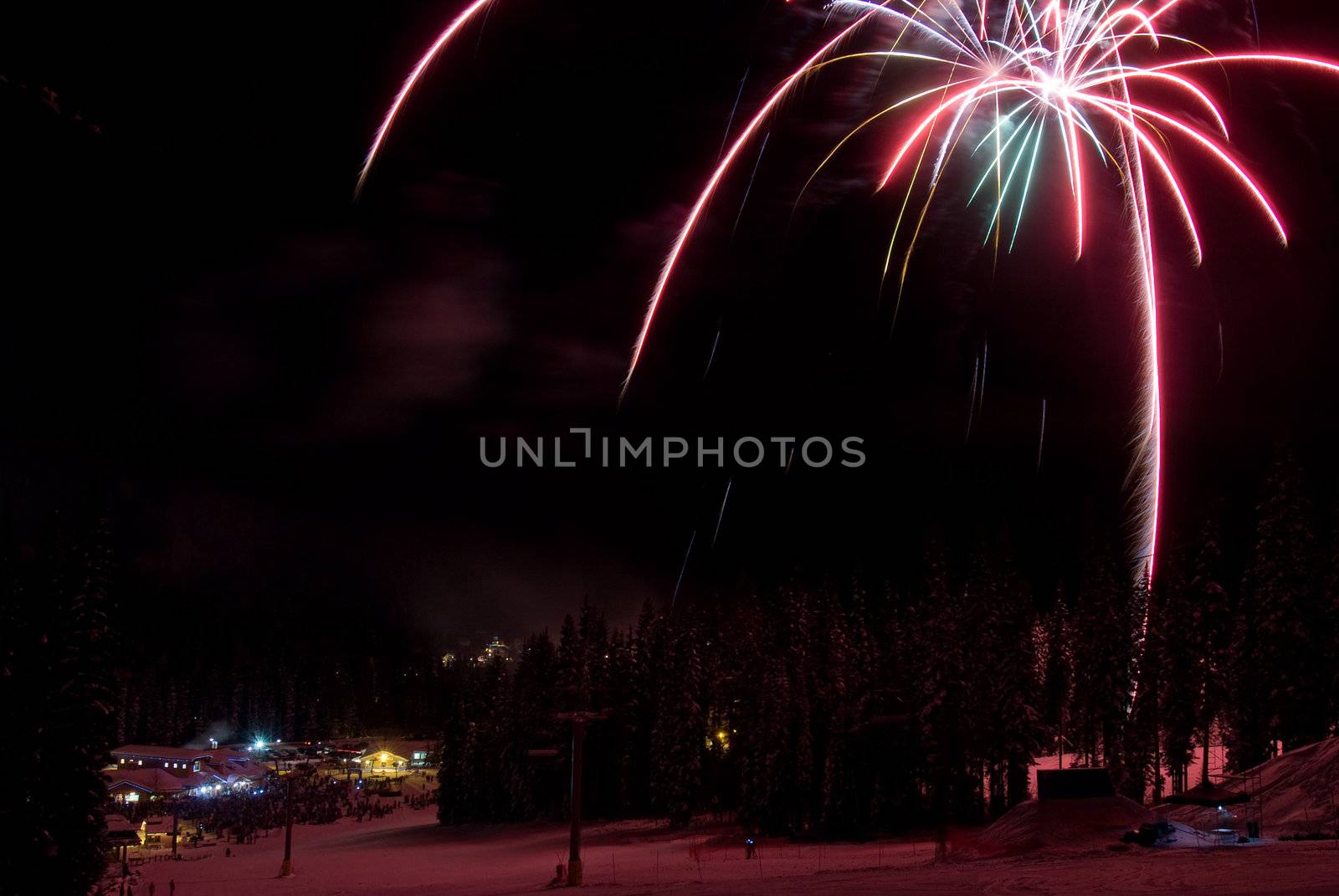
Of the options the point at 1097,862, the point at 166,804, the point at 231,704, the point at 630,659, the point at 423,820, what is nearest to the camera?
the point at 1097,862

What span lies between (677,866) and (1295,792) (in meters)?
19.2

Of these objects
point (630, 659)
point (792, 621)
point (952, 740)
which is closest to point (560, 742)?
point (630, 659)

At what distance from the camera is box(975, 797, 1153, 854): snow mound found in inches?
1119

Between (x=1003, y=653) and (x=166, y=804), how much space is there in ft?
252

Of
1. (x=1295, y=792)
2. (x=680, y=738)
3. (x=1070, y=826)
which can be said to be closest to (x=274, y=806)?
(x=680, y=738)

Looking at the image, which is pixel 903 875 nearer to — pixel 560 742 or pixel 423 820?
pixel 560 742

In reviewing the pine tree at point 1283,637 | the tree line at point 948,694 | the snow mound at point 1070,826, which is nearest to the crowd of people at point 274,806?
the tree line at point 948,694

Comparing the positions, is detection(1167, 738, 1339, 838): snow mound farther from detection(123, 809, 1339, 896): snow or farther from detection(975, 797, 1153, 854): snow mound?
detection(123, 809, 1339, 896): snow

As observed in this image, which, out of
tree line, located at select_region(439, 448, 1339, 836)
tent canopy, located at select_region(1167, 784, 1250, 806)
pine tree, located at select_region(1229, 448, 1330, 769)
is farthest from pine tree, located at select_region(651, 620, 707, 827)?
tent canopy, located at select_region(1167, 784, 1250, 806)

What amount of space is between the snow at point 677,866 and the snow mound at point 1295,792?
3315mm

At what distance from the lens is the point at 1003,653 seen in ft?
147

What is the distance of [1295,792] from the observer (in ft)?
94.7

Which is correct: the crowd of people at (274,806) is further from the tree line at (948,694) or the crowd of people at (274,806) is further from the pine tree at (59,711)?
the pine tree at (59,711)

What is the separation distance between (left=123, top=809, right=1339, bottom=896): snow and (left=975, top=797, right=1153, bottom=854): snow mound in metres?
0.90
